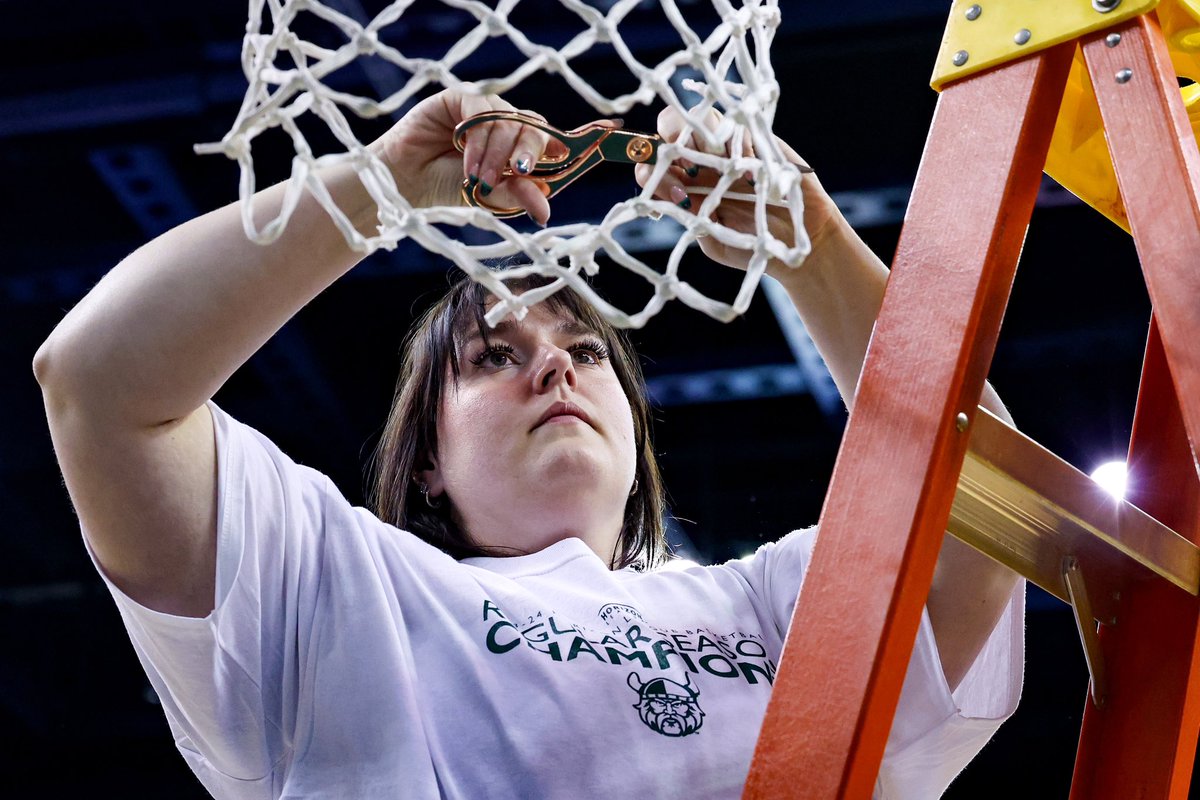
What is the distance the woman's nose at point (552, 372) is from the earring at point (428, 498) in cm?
16

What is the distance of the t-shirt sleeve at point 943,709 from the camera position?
32.9 inches

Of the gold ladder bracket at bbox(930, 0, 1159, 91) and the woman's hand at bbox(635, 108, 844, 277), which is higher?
the gold ladder bracket at bbox(930, 0, 1159, 91)

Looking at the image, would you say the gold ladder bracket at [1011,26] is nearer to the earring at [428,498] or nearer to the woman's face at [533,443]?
the woman's face at [533,443]

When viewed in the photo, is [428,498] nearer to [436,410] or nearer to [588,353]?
[436,410]

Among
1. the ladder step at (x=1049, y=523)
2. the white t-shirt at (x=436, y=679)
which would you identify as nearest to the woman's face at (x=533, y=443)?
the white t-shirt at (x=436, y=679)

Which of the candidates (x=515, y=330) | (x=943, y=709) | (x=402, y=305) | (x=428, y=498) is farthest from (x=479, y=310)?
(x=402, y=305)

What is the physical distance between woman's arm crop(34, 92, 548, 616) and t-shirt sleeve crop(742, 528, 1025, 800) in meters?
0.33

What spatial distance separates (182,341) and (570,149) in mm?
228

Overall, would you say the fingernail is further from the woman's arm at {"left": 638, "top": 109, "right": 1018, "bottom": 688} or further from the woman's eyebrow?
the woman's eyebrow

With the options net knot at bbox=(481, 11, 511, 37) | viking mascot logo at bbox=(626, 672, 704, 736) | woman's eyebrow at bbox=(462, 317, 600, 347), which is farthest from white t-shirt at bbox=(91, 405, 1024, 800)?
net knot at bbox=(481, 11, 511, 37)

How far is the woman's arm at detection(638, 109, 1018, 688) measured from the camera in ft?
2.57

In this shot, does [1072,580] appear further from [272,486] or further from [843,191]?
[843,191]

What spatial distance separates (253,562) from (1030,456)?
422mm

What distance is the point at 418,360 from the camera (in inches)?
45.1
